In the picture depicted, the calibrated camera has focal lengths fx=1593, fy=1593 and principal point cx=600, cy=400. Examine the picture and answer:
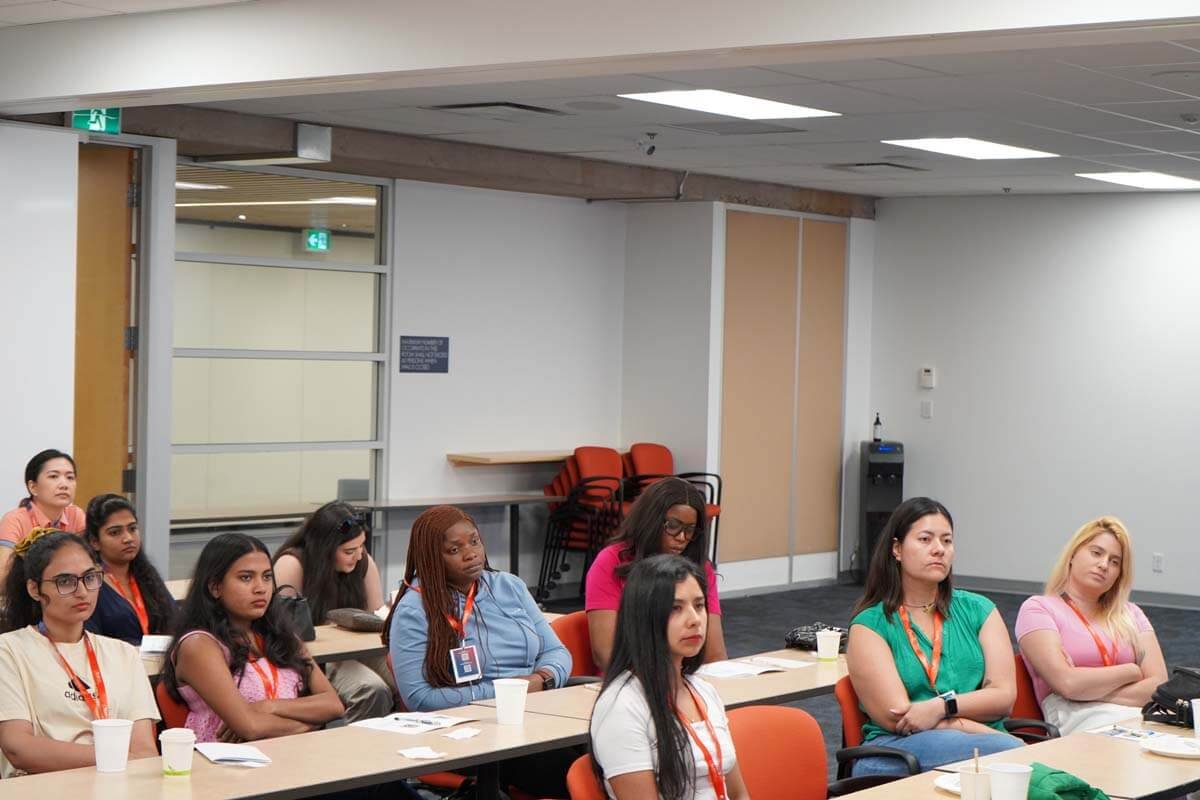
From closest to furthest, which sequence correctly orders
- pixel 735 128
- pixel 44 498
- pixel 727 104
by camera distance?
pixel 44 498 < pixel 727 104 < pixel 735 128

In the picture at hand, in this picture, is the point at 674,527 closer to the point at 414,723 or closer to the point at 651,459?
the point at 414,723

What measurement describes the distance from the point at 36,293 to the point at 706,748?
5321 millimetres

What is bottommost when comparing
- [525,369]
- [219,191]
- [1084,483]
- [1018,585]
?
[1018,585]

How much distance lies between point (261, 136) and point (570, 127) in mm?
1773

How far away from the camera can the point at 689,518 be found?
5664 millimetres

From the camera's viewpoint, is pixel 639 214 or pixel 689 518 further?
pixel 639 214

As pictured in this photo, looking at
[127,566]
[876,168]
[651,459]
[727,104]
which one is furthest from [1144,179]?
[127,566]

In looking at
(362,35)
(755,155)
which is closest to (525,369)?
(755,155)

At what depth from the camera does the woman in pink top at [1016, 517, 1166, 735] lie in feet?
17.1

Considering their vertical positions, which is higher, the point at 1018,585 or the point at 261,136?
the point at 261,136

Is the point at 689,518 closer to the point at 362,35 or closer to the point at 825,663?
the point at 825,663

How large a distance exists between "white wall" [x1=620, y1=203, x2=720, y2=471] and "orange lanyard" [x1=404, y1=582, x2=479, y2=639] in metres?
6.97

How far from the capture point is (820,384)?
13.2m

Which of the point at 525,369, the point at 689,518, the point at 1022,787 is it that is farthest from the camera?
the point at 525,369
